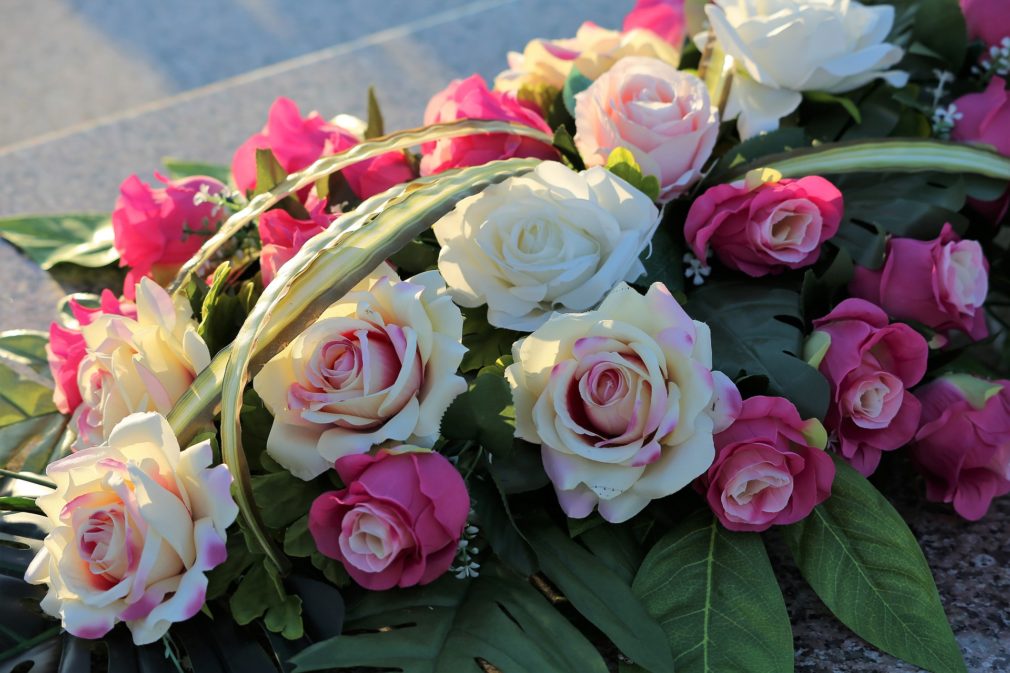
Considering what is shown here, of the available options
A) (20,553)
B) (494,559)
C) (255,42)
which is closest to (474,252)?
(494,559)

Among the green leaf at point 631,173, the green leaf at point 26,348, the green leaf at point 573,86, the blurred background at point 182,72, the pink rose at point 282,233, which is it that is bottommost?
the blurred background at point 182,72

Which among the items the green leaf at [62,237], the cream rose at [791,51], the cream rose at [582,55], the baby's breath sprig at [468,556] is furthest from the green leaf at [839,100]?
the green leaf at [62,237]

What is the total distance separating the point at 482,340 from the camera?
2.03ft

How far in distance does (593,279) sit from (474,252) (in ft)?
0.23

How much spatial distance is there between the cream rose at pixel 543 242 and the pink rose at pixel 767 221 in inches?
2.7

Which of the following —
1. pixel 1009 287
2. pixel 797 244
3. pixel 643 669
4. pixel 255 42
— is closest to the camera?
pixel 643 669

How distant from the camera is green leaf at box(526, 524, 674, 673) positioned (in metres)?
0.53

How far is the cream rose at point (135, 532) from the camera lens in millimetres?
490

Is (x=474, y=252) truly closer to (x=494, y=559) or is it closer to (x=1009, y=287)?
(x=494, y=559)

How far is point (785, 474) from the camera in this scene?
56 cm

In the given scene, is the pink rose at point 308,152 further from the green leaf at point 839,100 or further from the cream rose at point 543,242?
the green leaf at point 839,100

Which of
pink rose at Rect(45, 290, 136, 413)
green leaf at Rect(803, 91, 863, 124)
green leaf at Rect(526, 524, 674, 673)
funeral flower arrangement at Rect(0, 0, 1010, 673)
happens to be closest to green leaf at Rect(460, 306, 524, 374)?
funeral flower arrangement at Rect(0, 0, 1010, 673)

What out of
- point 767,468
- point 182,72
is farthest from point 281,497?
point 182,72

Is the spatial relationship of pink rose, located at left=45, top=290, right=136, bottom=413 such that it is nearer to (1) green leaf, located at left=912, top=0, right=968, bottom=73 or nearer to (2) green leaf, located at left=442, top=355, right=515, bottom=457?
(2) green leaf, located at left=442, top=355, right=515, bottom=457
